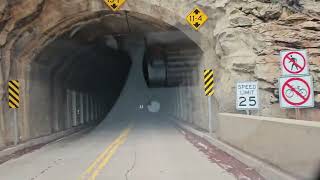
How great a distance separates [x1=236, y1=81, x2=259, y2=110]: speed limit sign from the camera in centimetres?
1298

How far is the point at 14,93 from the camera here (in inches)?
633

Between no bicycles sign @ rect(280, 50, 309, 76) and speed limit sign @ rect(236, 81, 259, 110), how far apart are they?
15.8ft

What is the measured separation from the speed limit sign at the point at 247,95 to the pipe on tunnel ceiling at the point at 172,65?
338 inches

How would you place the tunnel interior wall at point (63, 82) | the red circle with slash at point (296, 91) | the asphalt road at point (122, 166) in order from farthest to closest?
the tunnel interior wall at point (63, 82)
the asphalt road at point (122, 166)
the red circle with slash at point (296, 91)

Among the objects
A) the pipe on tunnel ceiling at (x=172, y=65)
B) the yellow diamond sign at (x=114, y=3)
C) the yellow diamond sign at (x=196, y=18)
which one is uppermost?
the yellow diamond sign at (x=114, y=3)

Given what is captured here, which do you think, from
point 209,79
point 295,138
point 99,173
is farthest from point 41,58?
point 295,138

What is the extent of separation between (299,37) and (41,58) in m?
12.6

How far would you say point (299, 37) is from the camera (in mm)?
15844

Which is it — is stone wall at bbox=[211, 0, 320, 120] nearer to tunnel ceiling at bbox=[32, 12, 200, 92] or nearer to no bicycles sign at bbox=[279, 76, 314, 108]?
tunnel ceiling at bbox=[32, 12, 200, 92]

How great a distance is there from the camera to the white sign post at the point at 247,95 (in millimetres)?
12984

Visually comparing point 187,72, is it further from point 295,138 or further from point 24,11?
point 295,138

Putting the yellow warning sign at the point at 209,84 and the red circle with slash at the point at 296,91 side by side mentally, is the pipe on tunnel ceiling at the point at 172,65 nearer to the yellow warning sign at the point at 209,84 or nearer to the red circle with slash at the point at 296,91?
the yellow warning sign at the point at 209,84

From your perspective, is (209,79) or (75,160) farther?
(209,79)

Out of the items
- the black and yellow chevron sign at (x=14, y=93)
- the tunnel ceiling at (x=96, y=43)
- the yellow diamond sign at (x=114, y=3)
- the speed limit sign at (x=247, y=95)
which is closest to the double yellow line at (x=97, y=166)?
the speed limit sign at (x=247, y=95)
